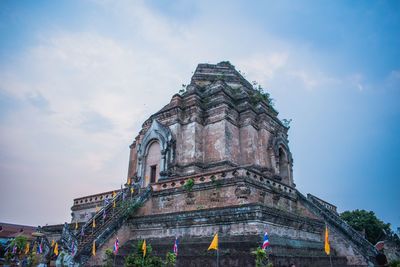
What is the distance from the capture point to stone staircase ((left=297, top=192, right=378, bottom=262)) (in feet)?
46.0

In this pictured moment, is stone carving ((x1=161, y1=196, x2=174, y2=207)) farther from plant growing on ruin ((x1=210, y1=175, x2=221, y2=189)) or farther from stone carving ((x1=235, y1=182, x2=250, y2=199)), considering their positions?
stone carving ((x1=235, y1=182, x2=250, y2=199))

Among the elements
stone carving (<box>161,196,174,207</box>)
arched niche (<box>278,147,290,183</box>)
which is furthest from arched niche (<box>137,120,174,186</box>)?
arched niche (<box>278,147,290,183</box>)

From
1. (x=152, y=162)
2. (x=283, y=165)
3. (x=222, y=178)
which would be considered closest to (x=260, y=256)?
(x=222, y=178)

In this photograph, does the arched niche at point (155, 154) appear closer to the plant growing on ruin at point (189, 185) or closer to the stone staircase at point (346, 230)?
the plant growing on ruin at point (189, 185)

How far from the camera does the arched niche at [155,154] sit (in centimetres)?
1908

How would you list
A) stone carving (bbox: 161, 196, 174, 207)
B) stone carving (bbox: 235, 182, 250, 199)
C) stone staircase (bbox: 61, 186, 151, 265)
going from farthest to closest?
1. stone carving (bbox: 161, 196, 174, 207)
2. stone carving (bbox: 235, 182, 250, 199)
3. stone staircase (bbox: 61, 186, 151, 265)

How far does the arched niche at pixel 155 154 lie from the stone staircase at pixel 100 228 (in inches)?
116

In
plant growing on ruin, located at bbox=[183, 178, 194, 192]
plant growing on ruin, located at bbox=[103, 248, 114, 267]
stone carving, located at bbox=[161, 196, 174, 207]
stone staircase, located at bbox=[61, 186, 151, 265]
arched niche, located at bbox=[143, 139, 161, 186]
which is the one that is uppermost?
arched niche, located at bbox=[143, 139, 161, 186]

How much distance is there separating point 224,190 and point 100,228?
595cm

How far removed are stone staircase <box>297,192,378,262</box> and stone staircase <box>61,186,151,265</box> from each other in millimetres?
9128

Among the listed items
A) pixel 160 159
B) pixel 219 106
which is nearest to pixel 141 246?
pixel 160 159

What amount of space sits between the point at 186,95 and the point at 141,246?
12808mm

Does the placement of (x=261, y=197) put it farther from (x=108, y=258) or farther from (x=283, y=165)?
(x=283, y=165)

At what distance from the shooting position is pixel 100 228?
1345 centimetres
